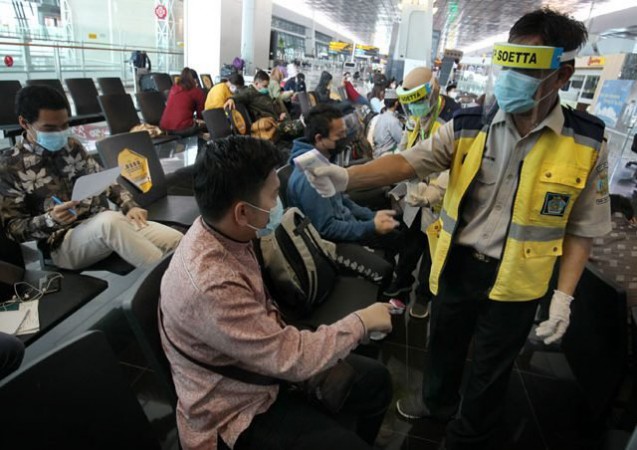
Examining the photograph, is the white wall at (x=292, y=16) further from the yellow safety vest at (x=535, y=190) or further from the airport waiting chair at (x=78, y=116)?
the yellow safety vest at (x=535, y=190)

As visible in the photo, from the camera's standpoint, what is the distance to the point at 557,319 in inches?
48.3

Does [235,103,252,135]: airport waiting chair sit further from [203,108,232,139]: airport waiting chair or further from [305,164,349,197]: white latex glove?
[305,164,349,197]: white latex glove

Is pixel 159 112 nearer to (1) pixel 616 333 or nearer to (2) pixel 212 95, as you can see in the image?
(2) pixel 212 95

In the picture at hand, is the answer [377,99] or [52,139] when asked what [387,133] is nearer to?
[52,139]

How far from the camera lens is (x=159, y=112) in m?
4.82

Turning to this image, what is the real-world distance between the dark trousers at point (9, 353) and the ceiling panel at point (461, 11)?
1366cm

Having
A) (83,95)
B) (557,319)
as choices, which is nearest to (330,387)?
(557,319)

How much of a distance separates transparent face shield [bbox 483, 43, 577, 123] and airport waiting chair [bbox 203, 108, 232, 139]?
3.01 metres

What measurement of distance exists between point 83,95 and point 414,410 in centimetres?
536

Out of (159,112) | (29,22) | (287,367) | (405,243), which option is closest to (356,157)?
(405,243)

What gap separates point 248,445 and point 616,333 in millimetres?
1322

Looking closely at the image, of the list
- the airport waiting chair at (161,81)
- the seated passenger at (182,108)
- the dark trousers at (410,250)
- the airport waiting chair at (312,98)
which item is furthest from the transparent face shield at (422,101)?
the airport waiting chair at (161,81)

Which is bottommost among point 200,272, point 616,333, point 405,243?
point 405,243

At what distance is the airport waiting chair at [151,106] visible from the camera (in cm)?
457
